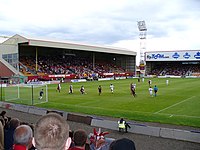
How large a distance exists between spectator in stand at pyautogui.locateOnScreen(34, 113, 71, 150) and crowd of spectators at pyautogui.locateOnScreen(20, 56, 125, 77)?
56.7m

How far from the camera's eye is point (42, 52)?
69812 millimetres

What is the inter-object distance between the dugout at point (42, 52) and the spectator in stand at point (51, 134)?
51722 mm

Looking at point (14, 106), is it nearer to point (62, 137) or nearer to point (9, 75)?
point (62, 137)

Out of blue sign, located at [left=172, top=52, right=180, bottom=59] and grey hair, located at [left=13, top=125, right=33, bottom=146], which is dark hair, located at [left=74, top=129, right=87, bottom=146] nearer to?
grey hair, located at [left=13, top=125, right=33, bottom=146]

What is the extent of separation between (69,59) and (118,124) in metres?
63.0

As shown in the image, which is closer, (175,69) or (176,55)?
(176,55)

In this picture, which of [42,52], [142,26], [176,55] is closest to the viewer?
[42,52]

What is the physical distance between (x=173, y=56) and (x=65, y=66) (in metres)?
37.9

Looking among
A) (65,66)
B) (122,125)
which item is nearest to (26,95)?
(122,125)

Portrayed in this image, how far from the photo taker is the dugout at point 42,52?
54.5 metres

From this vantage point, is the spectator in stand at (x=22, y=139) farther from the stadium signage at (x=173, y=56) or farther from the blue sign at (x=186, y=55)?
the blue sign at (x=186, y=55)

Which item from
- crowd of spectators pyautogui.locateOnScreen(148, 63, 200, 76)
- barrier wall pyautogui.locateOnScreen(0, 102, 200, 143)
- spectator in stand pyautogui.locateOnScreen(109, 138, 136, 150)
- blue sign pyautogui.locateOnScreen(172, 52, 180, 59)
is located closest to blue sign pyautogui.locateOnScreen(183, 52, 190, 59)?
blue sign pyautogui.locateOnScreen(172, 52, 180, 59)

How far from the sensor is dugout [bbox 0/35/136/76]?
54500mm

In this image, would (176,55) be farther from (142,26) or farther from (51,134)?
(51,134)
